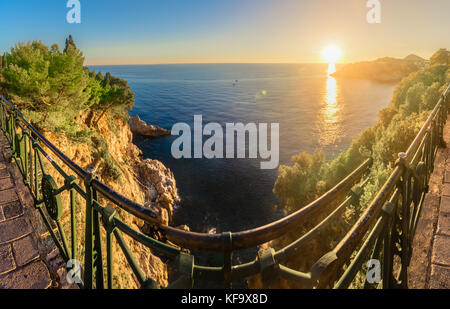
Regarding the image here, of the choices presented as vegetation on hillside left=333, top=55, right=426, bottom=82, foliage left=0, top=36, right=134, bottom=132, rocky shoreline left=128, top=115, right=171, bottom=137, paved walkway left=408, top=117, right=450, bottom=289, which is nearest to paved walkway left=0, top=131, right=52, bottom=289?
Answer: paved walkway left=408, top=117, right=450, bottom=289

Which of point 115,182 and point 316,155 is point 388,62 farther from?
point 115,182

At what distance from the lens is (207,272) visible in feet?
4.70

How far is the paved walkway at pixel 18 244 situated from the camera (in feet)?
8.30

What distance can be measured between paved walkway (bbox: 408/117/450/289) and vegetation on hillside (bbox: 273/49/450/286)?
22.1ft

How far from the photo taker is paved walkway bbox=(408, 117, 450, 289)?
2.54 metres

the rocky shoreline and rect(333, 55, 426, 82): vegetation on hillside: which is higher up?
rect(333, 55, 426, 82): vegetation on hillside

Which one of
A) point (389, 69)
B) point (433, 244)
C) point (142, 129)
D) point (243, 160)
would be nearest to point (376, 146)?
point (433, 244)

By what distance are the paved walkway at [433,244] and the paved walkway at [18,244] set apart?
12.9ft

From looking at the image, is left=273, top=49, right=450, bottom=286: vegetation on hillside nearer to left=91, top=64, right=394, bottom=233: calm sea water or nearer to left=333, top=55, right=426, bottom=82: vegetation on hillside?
left=91, top=64, right=394, bottom=233: calm sea water

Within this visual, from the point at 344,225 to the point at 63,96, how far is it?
1753cm

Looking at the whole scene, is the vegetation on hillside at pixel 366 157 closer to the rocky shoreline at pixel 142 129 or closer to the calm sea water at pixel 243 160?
the calm sea water at pixel 243 160

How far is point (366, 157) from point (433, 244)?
16.6m

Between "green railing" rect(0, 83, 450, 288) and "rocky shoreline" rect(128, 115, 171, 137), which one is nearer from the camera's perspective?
"green railing" rect(0, 83, 450, 288)
